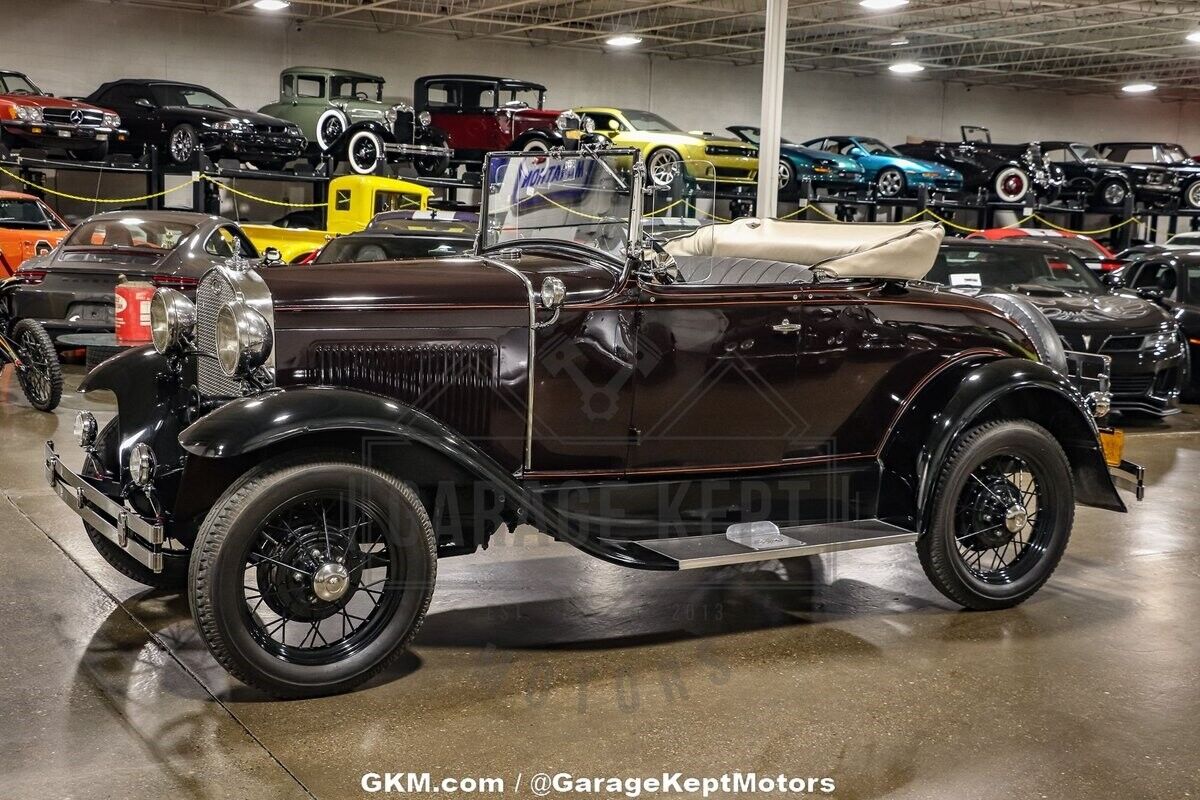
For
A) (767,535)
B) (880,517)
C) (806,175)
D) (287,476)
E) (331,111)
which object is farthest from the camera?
(806,175)

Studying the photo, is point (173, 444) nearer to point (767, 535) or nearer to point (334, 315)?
point (334, 315)

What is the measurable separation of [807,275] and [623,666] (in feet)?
5.39

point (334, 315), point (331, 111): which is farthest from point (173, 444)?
point (331, 111)

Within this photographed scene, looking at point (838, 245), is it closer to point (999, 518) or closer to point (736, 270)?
point (736, 270)

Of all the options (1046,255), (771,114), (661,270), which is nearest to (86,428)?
(661,270)

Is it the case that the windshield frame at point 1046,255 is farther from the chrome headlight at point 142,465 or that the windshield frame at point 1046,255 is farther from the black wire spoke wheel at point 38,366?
the chrome headlight at point 142,465

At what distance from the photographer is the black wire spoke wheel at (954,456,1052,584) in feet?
15.4

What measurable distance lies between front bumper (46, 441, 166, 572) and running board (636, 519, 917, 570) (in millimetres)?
1577

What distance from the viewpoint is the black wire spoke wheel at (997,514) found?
459 cm

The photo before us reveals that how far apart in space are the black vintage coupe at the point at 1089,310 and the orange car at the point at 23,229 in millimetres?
8953

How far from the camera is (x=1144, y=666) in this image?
421 cm

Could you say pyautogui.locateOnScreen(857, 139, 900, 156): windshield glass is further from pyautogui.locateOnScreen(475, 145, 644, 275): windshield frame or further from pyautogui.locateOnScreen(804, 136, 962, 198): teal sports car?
pyautogui.locateOnScreen(475, 145, 644, 275): windshield frame

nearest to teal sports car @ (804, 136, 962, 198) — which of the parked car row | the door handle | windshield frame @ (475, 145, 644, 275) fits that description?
the parked car row

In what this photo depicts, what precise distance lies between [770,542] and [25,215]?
11.6 meters
